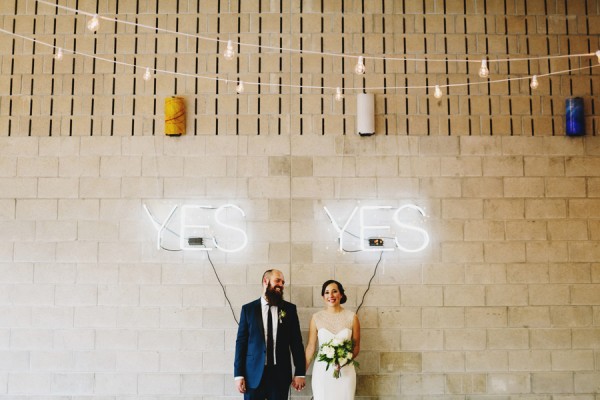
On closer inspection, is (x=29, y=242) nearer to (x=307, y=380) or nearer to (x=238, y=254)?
(x=238, y=254)

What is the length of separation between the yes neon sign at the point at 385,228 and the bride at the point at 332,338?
615 mm

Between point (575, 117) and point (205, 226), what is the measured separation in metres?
3.78

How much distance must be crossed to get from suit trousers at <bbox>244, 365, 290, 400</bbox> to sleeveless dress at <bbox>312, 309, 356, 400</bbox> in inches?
13.2

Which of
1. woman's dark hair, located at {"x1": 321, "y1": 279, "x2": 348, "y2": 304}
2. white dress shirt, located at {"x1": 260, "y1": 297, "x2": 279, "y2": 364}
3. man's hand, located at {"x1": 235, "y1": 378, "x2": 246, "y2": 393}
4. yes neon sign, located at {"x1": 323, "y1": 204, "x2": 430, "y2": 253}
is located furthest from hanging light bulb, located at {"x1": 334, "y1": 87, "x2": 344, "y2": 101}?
man's hand, located at {"x1": 235, "y1": 378, "x2": 246, "y2": 393}

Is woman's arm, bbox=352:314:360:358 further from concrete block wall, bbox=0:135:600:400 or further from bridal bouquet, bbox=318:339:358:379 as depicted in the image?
concrete block wall, bbox=0:135:600:400

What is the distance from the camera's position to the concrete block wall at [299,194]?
4902 mm

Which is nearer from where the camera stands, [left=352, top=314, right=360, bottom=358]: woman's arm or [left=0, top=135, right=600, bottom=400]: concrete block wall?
[left=352, top=314, right=360, bottom=358]: woman's arm

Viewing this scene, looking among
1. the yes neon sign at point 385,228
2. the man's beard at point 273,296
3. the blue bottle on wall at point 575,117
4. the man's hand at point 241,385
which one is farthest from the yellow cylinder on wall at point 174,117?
the blue bottle on wall at point 575,117

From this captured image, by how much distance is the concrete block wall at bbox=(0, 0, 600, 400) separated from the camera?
4902 millimetres

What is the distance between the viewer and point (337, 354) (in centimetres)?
421

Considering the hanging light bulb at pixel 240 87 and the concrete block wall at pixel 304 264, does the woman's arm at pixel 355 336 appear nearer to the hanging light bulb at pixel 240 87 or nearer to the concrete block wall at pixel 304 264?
the concrete block wall at pixel 304 264

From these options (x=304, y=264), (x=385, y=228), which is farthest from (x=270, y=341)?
(x=385, y=228)

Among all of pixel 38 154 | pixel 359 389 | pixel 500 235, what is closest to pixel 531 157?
pixel 500 235

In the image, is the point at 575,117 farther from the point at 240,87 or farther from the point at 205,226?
the point at 205,226
